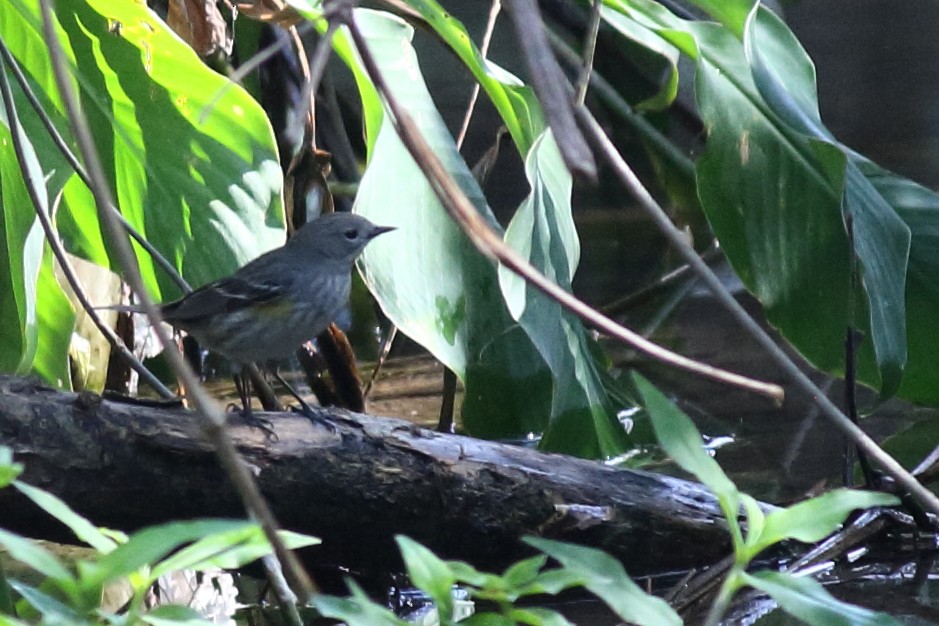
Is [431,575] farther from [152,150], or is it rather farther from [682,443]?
[152,150]

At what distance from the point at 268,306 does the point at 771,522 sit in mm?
1510

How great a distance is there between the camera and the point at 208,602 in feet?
6.78

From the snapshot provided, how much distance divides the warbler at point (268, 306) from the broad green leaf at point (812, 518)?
134 centimetres

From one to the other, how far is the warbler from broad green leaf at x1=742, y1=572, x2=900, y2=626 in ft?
4.60

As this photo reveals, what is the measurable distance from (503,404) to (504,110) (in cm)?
68

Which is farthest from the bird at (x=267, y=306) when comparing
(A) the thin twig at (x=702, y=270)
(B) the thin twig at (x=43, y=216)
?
(A) the thin twig at (x=702, y=270)

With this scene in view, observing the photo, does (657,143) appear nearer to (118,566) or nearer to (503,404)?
(503,404)

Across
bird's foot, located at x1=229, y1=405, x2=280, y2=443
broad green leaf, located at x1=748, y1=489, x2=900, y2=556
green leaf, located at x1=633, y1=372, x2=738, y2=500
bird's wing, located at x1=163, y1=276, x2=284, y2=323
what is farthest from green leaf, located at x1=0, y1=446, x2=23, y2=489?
bird's wing, located at x1=163, y1=276, x2=284, y2=323

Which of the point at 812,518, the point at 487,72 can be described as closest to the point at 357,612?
the point at 812,518

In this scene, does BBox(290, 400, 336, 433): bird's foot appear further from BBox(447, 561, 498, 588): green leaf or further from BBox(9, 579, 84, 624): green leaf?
BBox(9, 579, 84, 624): green leaf

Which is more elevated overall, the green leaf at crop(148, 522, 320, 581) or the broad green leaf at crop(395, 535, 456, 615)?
the green leaf at crop(148, 522, 320, 581)

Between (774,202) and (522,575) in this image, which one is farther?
(774,202)

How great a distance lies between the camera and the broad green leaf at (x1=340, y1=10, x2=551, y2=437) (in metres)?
2.19

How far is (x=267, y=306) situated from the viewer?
2412 millimetres
